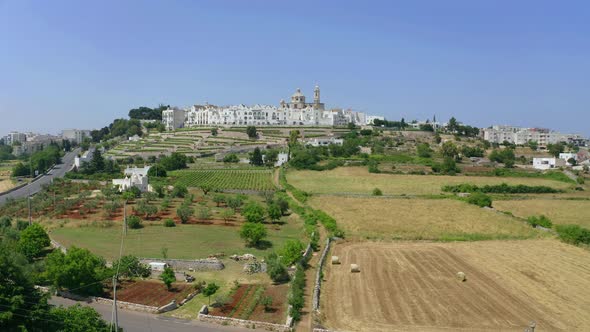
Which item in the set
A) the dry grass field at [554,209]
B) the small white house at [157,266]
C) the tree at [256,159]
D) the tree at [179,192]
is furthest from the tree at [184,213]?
the tree at [256,159]

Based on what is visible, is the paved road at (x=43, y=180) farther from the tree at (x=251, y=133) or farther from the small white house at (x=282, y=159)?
the tree at (x=251, y=133)

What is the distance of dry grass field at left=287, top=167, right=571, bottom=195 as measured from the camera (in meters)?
53.8

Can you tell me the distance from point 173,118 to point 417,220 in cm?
8441

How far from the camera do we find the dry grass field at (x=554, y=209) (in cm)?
4066

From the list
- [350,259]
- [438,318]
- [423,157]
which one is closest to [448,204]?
[350,259]

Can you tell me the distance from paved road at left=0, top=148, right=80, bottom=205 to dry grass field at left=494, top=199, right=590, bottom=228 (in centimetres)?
4427

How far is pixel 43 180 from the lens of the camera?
62.2 metres

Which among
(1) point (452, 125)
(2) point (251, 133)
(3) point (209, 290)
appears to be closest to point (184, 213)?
(3) point (209, 290)

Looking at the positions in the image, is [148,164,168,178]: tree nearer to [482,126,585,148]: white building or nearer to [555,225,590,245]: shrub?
[555,225,590,245]: shrub

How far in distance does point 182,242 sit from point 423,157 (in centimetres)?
5828

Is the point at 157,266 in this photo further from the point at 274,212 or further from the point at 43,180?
the point at 43,180

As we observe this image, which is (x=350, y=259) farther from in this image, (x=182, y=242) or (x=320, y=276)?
(x=182, y=242)

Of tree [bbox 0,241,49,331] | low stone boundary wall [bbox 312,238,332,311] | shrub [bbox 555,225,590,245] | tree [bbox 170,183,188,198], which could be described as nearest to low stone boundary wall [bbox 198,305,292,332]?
low stone boundary wall [bbox 312,238,332,311]

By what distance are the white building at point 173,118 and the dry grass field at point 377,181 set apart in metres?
55.3
